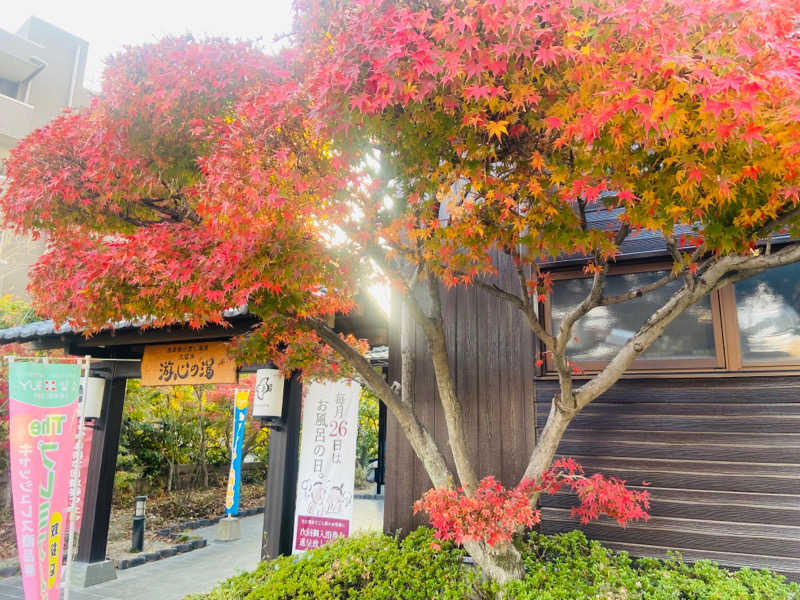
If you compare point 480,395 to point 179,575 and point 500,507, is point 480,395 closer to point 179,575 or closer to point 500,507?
point 500,507

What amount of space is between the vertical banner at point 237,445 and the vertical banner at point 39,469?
4.58 meters

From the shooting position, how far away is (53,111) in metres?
20.6

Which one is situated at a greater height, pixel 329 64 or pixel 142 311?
pixel 329 64

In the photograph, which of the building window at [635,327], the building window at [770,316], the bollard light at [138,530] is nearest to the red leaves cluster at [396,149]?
the building window at [635,327]

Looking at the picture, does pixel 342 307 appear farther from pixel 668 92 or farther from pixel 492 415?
pixel 668 92

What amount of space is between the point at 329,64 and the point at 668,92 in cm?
189

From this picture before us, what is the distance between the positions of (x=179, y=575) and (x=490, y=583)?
19.9ft

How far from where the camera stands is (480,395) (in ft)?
18.0

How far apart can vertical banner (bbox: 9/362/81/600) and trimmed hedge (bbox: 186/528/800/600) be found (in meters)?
1.56

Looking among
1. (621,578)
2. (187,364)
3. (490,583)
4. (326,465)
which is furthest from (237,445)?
(621,578)

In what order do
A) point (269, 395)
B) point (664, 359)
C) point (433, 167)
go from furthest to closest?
point (269, 395) < point (664, 359) < point (433, 167)

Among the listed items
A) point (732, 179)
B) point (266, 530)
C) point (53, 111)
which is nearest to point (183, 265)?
point (732, 179)

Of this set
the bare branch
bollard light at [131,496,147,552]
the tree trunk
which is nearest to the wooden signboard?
bollard light at [131,496,147,552]

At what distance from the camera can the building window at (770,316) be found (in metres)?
4.52
